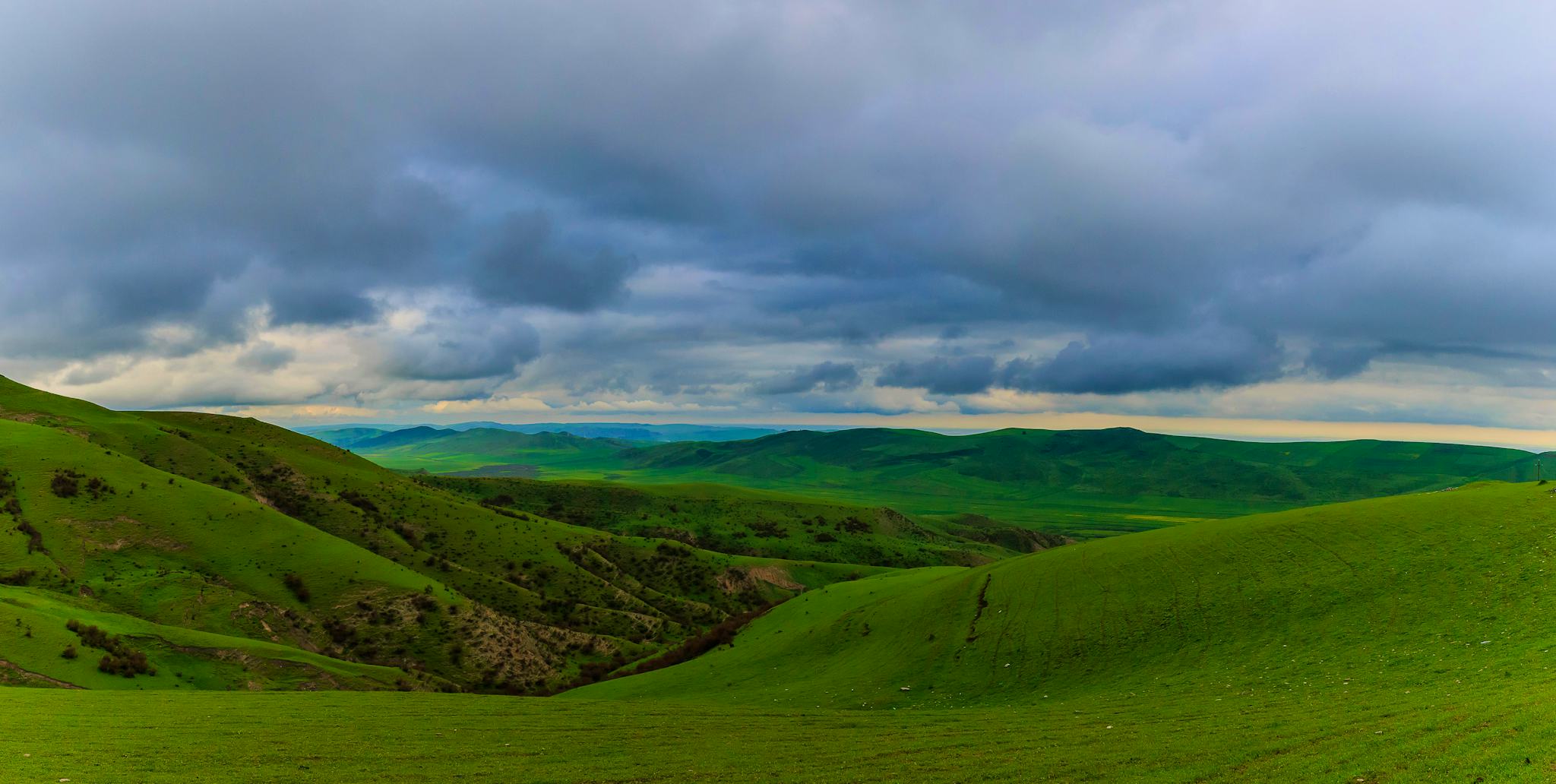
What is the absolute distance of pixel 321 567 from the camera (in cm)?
8331

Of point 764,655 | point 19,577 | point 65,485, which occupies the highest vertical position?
point 65,485

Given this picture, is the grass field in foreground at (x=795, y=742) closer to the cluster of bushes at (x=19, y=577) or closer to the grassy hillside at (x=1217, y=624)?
the grassy hillside at (x=1217, y=624)

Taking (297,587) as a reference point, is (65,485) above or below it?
above

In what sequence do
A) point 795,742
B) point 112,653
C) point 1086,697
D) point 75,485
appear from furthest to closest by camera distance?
1. point 75,485
2. point 112,653
3. point 1086,697
4. point 795,742

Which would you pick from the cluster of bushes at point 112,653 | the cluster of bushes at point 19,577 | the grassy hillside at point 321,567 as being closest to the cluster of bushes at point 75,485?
the grassy hillside at point 321,567

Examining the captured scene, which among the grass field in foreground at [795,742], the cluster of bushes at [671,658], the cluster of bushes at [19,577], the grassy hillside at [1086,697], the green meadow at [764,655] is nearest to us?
the grass field in foreground at [795,742]

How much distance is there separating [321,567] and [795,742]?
7678cm

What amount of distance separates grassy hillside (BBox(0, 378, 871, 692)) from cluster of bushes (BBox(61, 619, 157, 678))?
1478 millimetres

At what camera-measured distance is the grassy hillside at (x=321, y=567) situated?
2781 inches

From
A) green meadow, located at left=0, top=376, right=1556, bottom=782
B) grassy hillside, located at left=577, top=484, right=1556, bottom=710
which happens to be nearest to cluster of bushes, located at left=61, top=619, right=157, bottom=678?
green meadow, located at left=0, top=376, right=1556, bottom=782

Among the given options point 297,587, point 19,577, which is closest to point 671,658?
point 297,587

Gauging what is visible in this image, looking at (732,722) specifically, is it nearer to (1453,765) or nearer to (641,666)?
(1453,765)

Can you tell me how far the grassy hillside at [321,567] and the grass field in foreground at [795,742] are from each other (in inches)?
1024

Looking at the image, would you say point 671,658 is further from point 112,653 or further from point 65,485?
point 65,485
